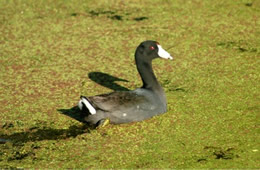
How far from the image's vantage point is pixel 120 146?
433cm

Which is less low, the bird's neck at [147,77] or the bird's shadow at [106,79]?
the bird's neck at [147,77]

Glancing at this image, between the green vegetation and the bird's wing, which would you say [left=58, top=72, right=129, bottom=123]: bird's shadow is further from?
the bird's wing

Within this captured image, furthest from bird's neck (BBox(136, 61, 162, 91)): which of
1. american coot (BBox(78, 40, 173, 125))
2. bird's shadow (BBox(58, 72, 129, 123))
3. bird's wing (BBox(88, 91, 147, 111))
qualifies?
bird's shadow (BBox(58, 72, 129, 123))

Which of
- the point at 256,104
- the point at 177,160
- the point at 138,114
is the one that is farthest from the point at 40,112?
the point at 256,104

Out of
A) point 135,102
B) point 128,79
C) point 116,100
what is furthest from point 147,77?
point 128,79

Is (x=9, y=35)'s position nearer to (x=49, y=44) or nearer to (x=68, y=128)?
(x=49, y=44)

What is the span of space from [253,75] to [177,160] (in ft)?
6.41

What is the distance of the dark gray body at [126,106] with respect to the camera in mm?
4535

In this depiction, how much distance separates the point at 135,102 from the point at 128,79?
1038mm

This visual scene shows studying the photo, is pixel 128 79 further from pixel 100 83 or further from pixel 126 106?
pixel 126 106

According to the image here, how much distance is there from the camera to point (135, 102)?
4.66m

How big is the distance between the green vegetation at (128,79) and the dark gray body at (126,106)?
0.27 feet

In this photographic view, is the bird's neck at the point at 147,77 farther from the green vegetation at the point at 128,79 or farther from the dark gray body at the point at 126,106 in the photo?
the green vegetation at the point at 128,79

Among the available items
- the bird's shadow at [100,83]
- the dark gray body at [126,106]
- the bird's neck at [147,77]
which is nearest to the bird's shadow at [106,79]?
the bird's shadow at [100,83]
